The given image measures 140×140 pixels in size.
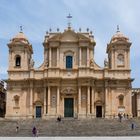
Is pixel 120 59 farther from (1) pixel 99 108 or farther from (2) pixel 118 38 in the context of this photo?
(1) pixel 99 108

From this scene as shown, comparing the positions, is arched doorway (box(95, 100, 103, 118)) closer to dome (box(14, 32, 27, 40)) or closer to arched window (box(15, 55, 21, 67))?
arched window (box(15, 55, 21, 67))

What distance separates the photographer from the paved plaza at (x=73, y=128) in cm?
4356

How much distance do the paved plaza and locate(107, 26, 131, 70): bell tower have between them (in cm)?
1197

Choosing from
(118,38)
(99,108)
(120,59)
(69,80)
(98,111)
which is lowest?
(98,111)

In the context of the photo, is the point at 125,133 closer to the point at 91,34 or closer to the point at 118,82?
the point at 118,82

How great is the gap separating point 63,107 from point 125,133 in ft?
63.0

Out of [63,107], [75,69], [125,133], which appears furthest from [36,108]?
[125,133]

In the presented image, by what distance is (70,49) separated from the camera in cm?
6294

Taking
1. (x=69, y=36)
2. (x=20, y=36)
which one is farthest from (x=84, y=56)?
(x=20, y=36)

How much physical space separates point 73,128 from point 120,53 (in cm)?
1876

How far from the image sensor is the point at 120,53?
207 ft

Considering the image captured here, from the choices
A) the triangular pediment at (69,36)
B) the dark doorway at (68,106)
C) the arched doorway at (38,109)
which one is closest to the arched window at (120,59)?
the triangular pediment at (69,36)

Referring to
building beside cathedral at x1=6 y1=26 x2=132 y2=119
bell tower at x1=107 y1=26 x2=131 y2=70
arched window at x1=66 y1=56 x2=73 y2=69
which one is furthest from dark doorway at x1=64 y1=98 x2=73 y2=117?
bell tower at x1=107 y1=26 x2=131 y2=70

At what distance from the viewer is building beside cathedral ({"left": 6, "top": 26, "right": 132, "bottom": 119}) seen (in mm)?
60747
